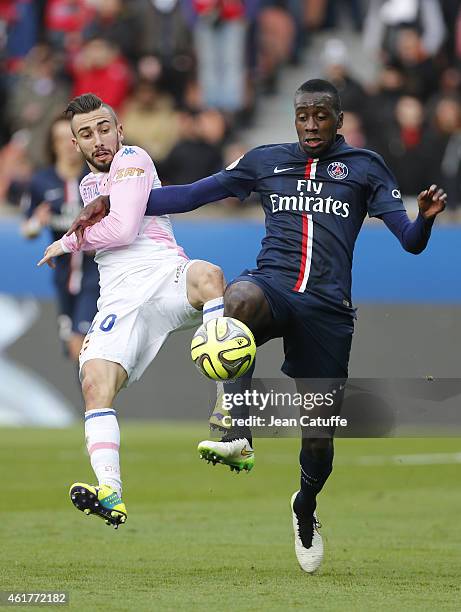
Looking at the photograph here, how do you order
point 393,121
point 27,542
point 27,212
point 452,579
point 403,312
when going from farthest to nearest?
point 393,121 → point 403,312 → point 27,212 → point 27,542 → point 452,579

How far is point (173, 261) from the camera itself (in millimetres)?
8219

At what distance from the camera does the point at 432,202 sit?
23.7ft

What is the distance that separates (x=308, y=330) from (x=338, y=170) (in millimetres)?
889

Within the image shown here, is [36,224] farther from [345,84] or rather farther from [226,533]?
[345,84]

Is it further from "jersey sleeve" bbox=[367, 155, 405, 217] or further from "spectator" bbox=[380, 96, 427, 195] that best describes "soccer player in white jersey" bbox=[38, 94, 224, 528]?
"spectator" bbox=[380, 96, 427, 195]

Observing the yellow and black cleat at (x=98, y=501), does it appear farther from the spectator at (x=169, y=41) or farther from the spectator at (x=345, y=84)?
the spectator at (x=169, y=41)

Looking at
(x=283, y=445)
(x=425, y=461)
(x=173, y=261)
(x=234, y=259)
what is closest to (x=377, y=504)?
(x=425, y=461)

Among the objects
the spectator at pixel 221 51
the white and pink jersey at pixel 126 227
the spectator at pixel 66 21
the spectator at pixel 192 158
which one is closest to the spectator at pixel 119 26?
the spectator at pixel 66 21

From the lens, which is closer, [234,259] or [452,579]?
[452,579]

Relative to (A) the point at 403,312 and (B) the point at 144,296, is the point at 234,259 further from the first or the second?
(B) the point at 144,296

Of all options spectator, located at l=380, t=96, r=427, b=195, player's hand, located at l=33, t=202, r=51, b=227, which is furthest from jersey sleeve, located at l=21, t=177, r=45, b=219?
spectator, located at l=380, t=96, r=427, b=195

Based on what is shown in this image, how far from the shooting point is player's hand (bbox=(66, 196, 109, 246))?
26.2 feet

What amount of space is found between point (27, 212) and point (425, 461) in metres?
4.69

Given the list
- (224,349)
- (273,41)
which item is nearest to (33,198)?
(224,349)
